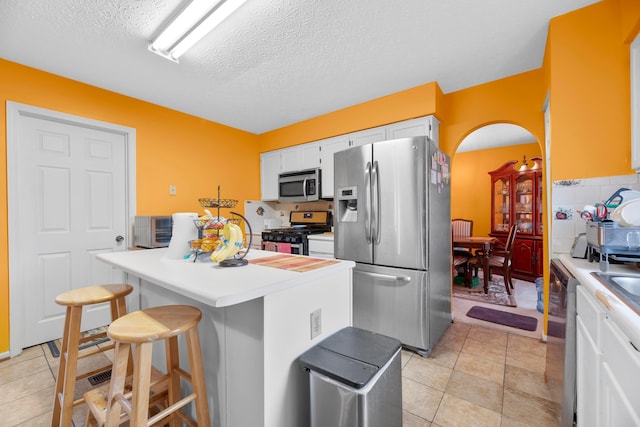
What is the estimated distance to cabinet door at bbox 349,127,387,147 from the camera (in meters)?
3.14

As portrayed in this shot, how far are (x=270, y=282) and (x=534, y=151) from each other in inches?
238

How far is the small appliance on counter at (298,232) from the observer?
3.42 m

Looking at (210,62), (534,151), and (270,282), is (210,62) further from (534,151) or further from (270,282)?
(534,151)

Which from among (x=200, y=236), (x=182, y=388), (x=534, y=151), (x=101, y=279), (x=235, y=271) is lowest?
(x=182, y=388)

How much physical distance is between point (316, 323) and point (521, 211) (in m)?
5.19

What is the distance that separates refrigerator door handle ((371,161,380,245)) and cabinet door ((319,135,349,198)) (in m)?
1.19

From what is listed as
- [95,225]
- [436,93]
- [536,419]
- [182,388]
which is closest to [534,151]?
[436,93]

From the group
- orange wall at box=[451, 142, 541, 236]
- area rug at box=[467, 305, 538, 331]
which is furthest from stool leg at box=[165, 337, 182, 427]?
orange wall at box=[451, 142, 541, 236]

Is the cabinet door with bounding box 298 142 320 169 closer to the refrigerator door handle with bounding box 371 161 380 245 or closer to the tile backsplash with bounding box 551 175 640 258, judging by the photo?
the refrigerator door handle with bounding box 371 161 380 245

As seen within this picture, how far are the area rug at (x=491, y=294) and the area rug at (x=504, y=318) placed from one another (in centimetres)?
37

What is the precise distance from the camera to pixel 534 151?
5.09 metres

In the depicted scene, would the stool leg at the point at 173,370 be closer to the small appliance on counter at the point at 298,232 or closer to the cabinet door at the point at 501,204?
the small appliance on counter at the point at 298,232

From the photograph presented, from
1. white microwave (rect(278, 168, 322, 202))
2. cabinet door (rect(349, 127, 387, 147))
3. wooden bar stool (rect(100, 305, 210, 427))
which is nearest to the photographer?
wooden bar stool (rect(100, 305, 210, 427))

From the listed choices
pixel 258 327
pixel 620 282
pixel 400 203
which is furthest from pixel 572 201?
pixel 258 327
